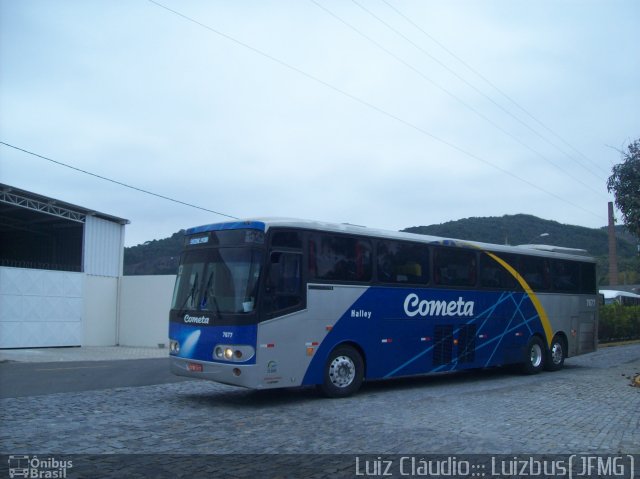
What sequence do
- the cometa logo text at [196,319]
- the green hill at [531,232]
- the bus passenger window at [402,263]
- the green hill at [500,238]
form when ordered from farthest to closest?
the green hill at [531,232] → the green hill at [500,238] → the bus passenger window at [402,263] → the cometa logo text at [196,319]

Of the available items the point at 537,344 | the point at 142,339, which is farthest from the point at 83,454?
the point at 142,339

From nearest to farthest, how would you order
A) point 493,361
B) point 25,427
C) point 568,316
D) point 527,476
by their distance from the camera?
point 527,476, point 25,427, point 493,361, point 568,316

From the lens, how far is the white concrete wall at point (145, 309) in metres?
30.0

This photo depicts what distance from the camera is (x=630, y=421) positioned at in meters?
9.47

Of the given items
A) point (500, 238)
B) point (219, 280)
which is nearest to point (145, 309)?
point (219, 280)

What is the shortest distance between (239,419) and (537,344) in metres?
10.6

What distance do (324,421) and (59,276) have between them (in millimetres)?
21897

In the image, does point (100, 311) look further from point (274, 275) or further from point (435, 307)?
point (274, 275)

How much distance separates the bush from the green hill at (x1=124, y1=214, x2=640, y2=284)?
245cm

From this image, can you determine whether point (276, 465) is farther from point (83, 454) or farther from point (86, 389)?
point (86, 389)

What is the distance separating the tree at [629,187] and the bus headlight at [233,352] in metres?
13.6

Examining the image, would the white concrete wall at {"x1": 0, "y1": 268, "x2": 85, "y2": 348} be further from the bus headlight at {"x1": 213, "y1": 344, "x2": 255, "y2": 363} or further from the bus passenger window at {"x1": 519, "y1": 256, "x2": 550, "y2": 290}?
the bus passenger window at {"x1": 519, "y1": 256, "x2": 550, "y2": 290}

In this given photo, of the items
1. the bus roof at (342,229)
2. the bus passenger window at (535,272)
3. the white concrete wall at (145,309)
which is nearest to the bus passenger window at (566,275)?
the bus passenger window at (535,272)

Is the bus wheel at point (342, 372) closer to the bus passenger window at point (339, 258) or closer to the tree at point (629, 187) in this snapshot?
the bus passenger window at point (339, 258)
